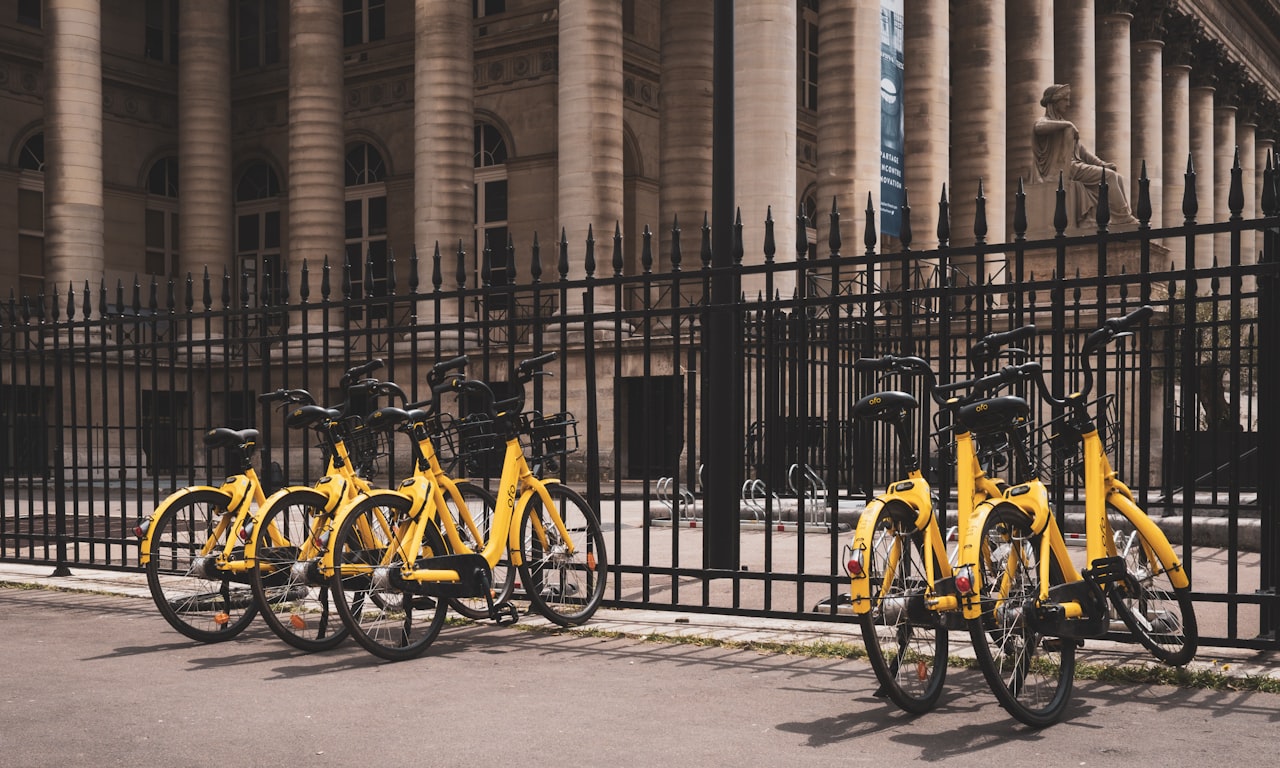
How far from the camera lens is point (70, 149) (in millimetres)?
26734

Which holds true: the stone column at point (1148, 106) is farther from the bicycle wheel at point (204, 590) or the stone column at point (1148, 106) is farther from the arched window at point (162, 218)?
the bicycle wheel at point (204, 590)

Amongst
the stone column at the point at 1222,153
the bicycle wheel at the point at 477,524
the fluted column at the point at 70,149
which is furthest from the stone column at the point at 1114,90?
the bicycle wheel at the point at 477,524

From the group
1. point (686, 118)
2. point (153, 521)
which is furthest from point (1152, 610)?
point (686, 118)

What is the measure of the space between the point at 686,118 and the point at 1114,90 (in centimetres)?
1358

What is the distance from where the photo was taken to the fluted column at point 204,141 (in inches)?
1211

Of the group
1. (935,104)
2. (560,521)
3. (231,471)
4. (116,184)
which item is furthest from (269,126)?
(560,521)

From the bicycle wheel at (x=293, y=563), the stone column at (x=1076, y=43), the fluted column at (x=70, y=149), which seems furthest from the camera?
the stone column at (x=1076, y=43)

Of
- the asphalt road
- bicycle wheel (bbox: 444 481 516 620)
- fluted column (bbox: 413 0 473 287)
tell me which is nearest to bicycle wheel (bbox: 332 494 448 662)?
the asphalt road

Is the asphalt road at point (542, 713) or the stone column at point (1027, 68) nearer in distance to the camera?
the asphalt road at point (542, 713)

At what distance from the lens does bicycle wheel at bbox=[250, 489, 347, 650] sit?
692 centimetres

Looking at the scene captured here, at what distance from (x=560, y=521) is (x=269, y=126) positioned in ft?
103

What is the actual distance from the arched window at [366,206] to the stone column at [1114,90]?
1875cm

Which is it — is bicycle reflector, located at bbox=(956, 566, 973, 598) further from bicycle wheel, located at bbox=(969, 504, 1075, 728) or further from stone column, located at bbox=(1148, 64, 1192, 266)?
stone column, located at bbox=(1148, 64, 1192, 266)

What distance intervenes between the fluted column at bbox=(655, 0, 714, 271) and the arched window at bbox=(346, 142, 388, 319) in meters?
8.47
